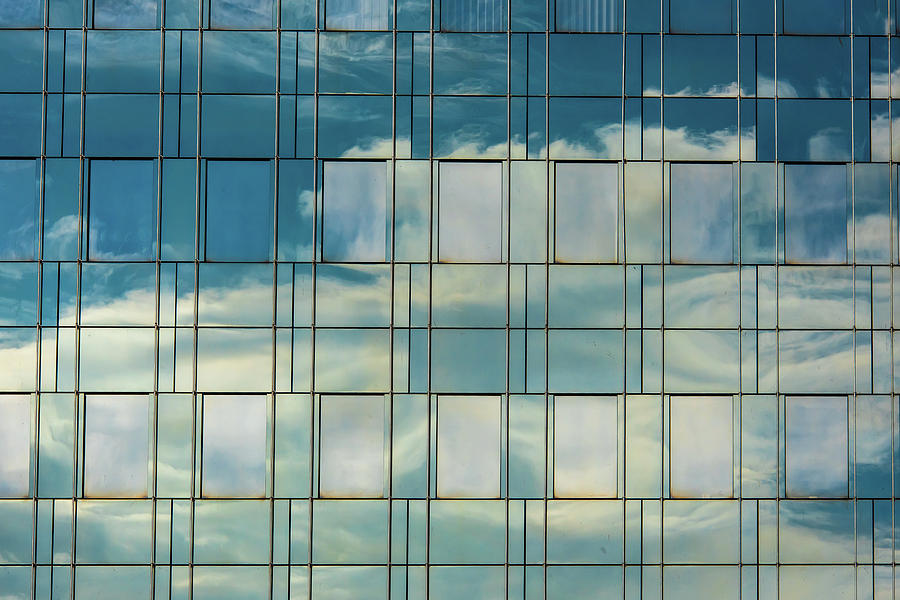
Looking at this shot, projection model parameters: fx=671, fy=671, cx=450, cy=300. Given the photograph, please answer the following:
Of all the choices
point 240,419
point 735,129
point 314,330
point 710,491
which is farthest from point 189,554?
point 735,129

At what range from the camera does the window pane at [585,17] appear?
1367 centimetres

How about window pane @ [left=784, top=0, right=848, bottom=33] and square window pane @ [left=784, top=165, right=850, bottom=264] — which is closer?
square window pane @ [left=784, top=165, right=850, bottom=264]

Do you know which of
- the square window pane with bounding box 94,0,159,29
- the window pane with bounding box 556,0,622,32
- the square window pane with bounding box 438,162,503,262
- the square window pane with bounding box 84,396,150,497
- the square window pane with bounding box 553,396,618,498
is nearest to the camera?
the square window pane with bounding box 84,396,150,497

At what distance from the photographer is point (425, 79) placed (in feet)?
44.4

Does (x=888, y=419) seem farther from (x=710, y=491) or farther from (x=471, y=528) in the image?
(x=471, y=528)

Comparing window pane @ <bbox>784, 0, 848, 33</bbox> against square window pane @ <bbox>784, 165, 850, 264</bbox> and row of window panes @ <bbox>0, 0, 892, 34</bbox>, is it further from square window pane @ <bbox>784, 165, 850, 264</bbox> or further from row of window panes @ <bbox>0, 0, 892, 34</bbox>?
square window pane @ <bbox>784, 165, 850, 264</bbox>

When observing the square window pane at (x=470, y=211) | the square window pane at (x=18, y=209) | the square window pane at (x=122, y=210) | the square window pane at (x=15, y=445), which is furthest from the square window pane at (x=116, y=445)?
the square window pane at (x=470, y=211)

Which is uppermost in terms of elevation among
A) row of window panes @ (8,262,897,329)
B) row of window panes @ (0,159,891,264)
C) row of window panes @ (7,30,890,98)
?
row of window panes @ (7,30,890,98)

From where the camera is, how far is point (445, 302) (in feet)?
43.8

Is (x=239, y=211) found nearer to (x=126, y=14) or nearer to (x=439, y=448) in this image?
(x=126, y=14)

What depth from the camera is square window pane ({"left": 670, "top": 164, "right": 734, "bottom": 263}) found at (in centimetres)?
1352

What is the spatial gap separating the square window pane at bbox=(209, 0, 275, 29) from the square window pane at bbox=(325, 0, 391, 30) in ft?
3.99

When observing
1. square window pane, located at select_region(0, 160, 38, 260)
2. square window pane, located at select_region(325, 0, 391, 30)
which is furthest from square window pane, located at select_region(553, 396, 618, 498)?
square window pane, located at select_region(0, 160, 38, 260)

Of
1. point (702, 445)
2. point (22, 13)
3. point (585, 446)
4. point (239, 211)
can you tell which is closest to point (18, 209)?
point (22, 13)
